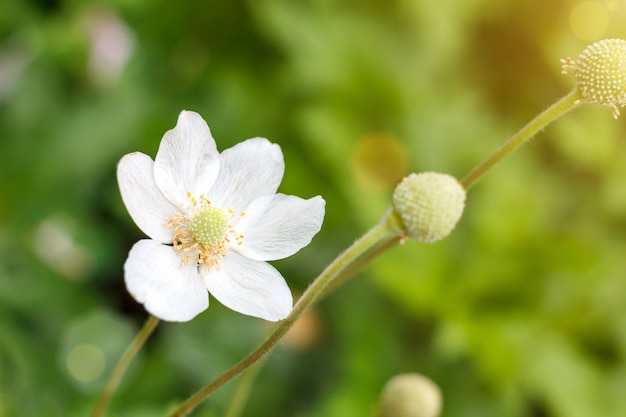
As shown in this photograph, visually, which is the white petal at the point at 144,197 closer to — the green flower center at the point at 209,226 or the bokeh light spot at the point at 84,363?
the green flower center at the point at 209,226

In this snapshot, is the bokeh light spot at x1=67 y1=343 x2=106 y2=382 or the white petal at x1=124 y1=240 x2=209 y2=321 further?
the bokeh light spot at x1=67 y1=343 x2=106 y2=382

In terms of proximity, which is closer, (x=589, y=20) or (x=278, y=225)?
(x=278, y=225)

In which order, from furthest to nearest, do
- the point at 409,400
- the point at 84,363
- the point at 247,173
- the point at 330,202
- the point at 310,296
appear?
the point at 330,202 < the point at 84,363 < the point at 409,400 < the point at 247,173 < the point at 310,296

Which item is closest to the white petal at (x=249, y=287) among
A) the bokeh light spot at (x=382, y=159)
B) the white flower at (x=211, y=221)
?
the white flower at (x=211, y=221)

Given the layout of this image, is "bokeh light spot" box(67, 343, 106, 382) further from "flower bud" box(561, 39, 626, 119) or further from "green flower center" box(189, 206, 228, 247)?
"flower bud" box(561, 39, 626, 119)

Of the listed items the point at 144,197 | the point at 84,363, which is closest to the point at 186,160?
the point at 144,197

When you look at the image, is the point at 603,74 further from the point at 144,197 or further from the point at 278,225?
the point at 144,197

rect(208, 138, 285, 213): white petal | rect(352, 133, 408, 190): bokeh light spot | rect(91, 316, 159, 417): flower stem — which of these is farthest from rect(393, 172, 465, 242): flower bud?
rect(352, 133, 408, 190): bokeh light spot
